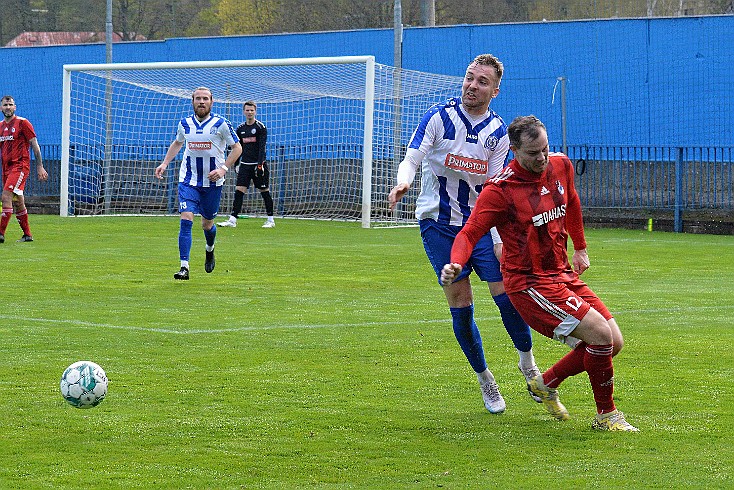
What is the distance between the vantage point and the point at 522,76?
2645cm

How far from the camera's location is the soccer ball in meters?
6.31

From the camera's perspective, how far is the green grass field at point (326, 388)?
535cm

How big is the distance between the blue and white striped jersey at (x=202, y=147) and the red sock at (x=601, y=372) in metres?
8.11

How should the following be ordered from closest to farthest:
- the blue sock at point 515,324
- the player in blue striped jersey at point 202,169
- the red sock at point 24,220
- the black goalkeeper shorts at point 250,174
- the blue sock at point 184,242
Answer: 1. the blue sock at point 515,324
2. the blue sock at point 184,242
3. the player in blue striped jersey at point 202,169
4. the red sock at point 24,220
5. the black goalkeeper shorts at point 250,174

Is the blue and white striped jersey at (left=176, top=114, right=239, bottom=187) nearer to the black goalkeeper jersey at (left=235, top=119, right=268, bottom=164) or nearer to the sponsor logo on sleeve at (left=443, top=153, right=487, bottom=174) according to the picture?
the sponsor logo on sleeve at (left=443, top=153, right=487, bottom=174)

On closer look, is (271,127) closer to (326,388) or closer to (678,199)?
(678,199)

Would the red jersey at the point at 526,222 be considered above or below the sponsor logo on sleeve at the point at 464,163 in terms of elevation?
below

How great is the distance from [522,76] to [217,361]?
19.4 metres

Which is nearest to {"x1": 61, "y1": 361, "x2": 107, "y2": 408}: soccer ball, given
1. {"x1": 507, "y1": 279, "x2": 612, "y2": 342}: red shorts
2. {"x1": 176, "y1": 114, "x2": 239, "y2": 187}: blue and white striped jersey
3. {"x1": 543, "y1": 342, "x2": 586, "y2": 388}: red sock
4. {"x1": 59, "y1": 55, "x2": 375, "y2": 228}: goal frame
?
{"x1": 507, "y1": 279, "x2": 612, "y2": 342}: red shorts

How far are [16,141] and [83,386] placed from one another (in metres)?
12.7

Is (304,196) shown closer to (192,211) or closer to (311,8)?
(192,211)

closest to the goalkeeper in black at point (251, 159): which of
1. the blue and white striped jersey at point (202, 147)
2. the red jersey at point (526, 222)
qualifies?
the blue and white striped jersey at point (202, 147)

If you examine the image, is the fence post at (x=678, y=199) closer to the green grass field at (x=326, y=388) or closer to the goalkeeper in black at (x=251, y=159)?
the goalkeeper in black at (x=251, y=159)

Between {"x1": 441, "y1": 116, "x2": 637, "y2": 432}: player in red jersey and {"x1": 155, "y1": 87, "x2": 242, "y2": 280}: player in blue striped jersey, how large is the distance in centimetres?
750
